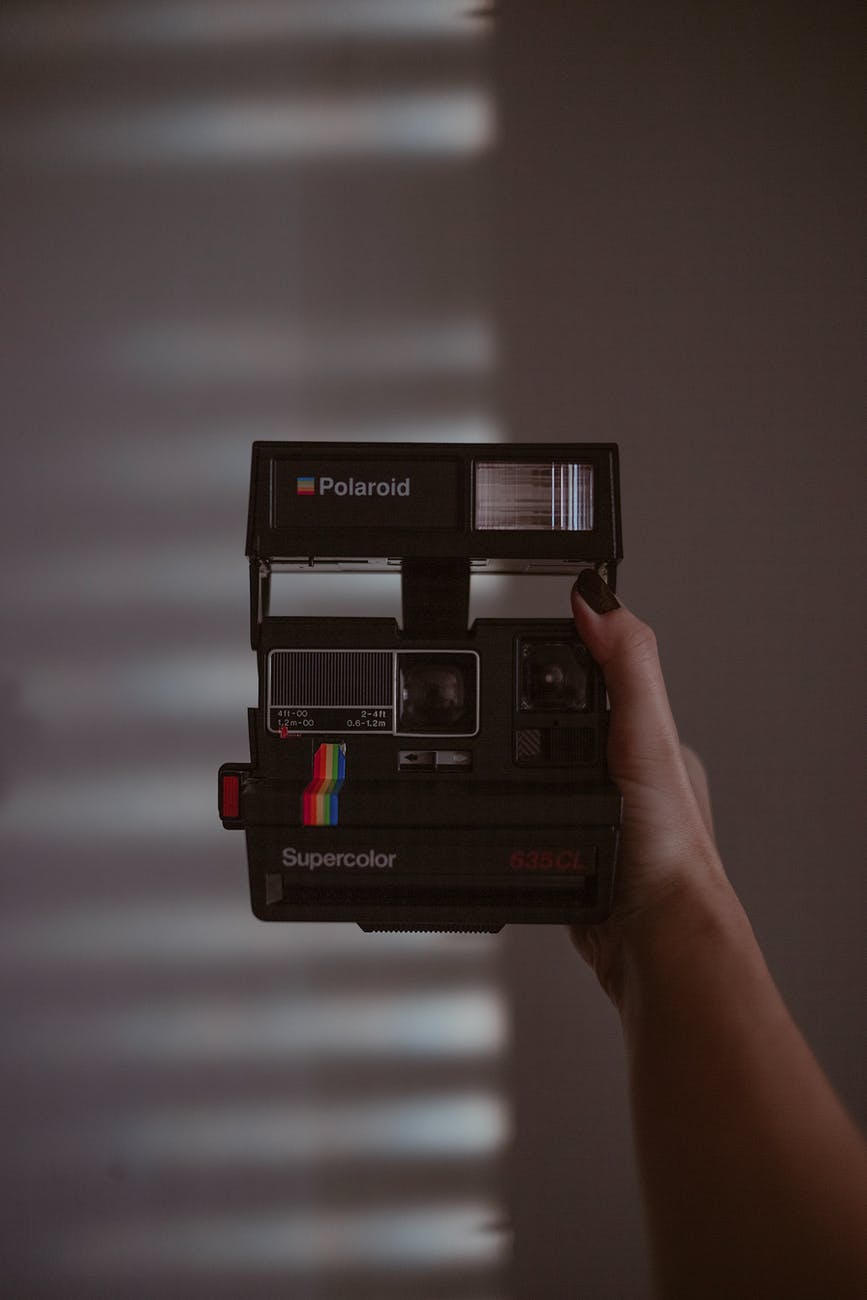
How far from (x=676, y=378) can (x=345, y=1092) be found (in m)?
1.81

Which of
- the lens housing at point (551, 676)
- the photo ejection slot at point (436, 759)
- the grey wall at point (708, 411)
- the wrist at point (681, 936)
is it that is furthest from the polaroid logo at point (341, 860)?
the grey wall at point (708, 411)

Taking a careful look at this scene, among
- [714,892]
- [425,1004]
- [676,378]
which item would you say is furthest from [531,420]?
[425,1004]

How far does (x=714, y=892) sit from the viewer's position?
959 millimetres

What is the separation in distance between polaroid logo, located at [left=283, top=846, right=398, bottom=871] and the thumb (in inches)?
14.3

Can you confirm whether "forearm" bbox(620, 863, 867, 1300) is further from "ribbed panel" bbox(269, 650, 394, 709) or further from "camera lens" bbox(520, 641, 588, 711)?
"ribbed panel" bbox(269, 650, 394, 709)

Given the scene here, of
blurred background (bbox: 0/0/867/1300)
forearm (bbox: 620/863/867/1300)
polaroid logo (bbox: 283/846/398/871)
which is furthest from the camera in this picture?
blurred background (bbox: 0/0/867/1300)

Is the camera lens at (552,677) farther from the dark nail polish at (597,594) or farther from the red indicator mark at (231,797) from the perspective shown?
the red indicator mark at (231,797)

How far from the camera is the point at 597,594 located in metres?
0.93

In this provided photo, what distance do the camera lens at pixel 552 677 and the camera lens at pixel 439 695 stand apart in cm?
7

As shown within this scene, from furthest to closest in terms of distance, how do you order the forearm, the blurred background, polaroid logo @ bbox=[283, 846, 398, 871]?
the blurred background < polaroid logo @ bbox=[283, 846, 398, 871] < the forearm

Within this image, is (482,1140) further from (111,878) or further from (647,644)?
(647,644)

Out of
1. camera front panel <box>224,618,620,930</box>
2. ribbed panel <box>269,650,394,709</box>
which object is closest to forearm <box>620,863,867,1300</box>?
camera front panel <box>224,618,620,930</box>

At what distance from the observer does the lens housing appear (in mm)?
919

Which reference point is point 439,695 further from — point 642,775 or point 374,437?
point 374,437
